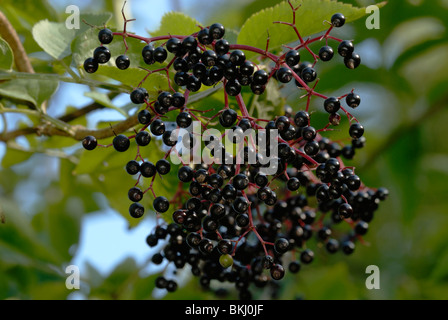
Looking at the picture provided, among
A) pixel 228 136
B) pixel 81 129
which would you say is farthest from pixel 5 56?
pixel 228 136

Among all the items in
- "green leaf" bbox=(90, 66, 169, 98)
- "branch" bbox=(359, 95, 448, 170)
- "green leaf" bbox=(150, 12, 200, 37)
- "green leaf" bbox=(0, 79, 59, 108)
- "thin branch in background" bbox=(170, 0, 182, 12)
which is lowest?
"green leaf" bbox=(90, 66, 169, 98)

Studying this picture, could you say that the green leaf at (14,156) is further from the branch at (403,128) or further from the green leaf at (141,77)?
the branch at (403,128)

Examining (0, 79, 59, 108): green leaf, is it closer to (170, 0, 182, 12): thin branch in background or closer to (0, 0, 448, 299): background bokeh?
(0, 0, 448, 299): background bokeh

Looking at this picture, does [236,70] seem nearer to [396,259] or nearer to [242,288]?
[242,288]

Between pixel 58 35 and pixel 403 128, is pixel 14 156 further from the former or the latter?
pixel 403 128

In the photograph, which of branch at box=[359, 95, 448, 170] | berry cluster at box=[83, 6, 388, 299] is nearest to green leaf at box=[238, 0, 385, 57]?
berry cluster at box=[83, 6, 388, 299]

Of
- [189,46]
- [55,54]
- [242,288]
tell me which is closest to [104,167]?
[55,54]
